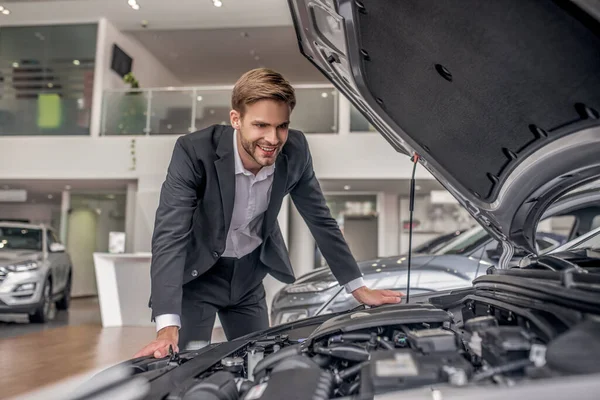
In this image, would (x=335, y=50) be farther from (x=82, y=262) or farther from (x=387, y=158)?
(x=82, y=262)

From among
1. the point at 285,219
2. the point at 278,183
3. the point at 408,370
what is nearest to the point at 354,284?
the point at 278,183

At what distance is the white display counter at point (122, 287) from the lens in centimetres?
662

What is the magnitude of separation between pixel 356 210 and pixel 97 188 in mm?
5394

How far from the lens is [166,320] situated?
1504 mm

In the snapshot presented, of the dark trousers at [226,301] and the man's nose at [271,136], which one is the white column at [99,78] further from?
the man's nose at [271,136]

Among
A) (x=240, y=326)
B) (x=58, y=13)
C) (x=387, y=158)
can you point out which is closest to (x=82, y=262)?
(x=58, y=13)

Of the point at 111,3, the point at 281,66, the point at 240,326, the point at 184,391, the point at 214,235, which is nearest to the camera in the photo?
the point at 184,391

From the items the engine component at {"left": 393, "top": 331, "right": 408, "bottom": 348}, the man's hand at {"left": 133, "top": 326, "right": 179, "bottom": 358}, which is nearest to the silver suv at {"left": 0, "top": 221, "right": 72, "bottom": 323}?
the man's hand at {"left": 133, "top": 326, "right": 179, "bottom": 358}

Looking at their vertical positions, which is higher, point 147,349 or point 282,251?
point 282,251

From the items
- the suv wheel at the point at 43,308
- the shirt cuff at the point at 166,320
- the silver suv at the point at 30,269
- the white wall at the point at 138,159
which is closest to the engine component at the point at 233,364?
the shirt cuff at the point at 166,320

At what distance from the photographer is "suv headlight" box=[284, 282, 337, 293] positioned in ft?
12.0

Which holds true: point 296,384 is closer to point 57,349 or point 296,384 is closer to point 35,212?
point 57,349

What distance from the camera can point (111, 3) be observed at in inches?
377

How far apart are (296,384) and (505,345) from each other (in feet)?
1.23
